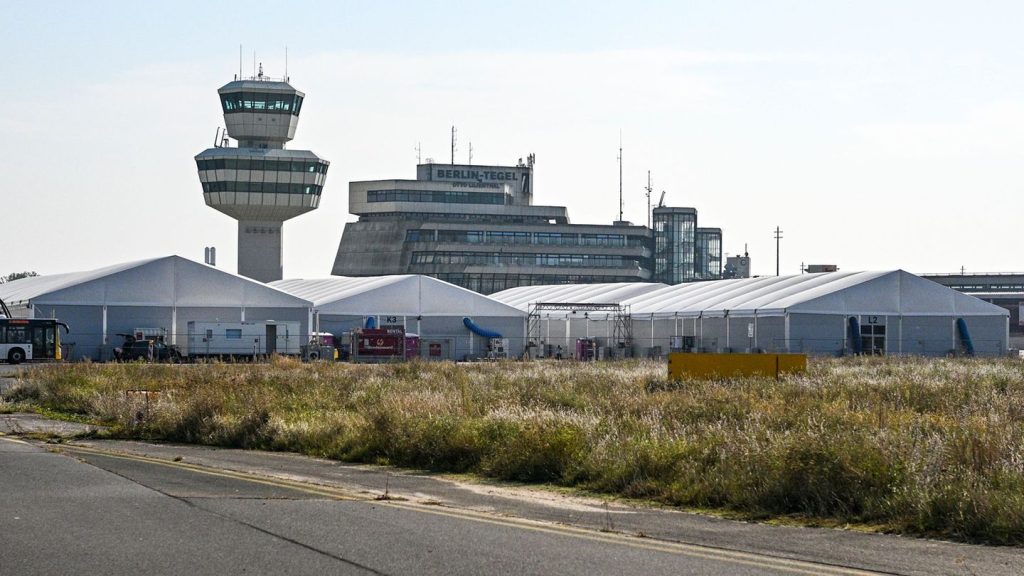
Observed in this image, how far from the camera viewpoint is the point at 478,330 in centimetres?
7856

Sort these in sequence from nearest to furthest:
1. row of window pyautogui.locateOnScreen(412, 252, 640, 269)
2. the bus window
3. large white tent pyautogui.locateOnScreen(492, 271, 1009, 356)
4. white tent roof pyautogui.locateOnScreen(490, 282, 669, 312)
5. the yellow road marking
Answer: the yellow road marking
the bus window
large white tent pyautogui.locateOnScreen(492, 271, 1009, 356)
white tent roof pyautogui.locateOnScreen(490, 282, 669, 312)
row of window pyautogui.locateOnScreen(412, 252, 640, 269)

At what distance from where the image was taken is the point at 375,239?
146 meters

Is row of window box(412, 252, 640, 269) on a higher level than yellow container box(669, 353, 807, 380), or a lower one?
higher

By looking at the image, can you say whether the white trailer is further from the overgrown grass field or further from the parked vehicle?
the overgrown grass field

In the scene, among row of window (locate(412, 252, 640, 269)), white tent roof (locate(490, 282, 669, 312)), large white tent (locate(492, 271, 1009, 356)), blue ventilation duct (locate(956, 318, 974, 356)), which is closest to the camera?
large white tent (locate(492, 271, 1009, 356))

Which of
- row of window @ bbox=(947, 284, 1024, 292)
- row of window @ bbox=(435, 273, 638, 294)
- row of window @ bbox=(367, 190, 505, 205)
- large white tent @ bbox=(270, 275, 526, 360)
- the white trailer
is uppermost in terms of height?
row of window @ bbox=(367, 190, 505, 205)

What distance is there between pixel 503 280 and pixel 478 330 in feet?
216

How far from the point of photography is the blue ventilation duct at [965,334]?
7088cm

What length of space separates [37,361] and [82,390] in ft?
111

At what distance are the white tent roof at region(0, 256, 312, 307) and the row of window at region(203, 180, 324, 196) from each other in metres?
40.5

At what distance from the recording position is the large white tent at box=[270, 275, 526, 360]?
78.4 m

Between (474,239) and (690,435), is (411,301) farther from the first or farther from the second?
(474,239)

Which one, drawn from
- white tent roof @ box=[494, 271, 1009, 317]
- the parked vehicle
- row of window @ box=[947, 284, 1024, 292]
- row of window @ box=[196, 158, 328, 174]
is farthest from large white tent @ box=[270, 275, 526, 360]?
row of window @ box=[947, 284, 1024, 292]

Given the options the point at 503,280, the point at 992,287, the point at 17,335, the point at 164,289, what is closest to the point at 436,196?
the point at 503,280
